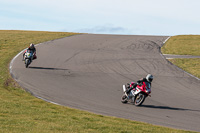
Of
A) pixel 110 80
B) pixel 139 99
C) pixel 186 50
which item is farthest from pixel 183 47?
pixel 139 99

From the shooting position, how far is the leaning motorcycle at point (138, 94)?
14.6 meters

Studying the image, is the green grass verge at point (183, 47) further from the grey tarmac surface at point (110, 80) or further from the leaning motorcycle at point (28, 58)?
the leaning motorcycle at point (28, 58)

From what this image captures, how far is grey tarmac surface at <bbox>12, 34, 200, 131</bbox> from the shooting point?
1391cm

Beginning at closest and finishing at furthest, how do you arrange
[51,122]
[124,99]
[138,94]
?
[51,122] → [138,94] → [124,99]

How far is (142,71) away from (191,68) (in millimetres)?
4888

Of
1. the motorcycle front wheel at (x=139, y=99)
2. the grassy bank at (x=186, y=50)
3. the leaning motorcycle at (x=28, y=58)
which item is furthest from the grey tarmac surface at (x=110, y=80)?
the grassy bank at (x=186, y=50)

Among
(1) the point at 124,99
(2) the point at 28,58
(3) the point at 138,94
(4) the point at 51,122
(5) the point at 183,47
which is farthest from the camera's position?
(5) the point at 183,47

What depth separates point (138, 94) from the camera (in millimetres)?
15016

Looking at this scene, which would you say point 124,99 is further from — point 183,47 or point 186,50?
point 183,47

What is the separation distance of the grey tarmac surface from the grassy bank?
41.7 inches

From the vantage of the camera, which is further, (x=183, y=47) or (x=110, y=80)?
(x=183, y=47)

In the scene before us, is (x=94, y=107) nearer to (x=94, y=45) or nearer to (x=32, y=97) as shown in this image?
(x=32, y=97)

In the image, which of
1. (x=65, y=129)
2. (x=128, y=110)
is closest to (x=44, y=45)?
(x=128, y=110)

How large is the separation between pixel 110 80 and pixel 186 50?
1705 cm
